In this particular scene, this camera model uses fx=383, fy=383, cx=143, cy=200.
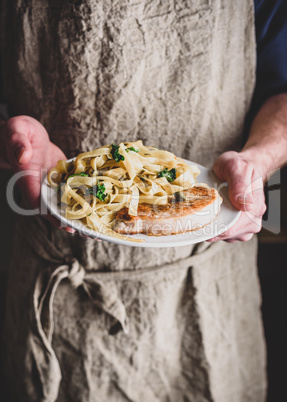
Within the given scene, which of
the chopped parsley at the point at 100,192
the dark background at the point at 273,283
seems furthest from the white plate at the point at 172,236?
the dark background at the point at 273,283

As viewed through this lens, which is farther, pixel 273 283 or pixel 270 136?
pixel 273 283

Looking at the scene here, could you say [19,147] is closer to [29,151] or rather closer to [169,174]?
[29,151]

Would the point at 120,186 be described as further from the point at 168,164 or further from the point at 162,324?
the point at 162,324

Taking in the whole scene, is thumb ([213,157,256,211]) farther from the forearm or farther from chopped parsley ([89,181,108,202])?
chopped parsley ([89,181,108,202])

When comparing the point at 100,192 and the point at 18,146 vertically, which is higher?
the point at 18,146

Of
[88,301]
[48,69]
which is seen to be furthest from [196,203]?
[48,69]

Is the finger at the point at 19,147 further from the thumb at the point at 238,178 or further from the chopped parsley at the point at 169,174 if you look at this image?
the thumb at the point at 238,178

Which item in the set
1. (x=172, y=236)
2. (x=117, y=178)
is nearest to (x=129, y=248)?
(x=117, y=178)
